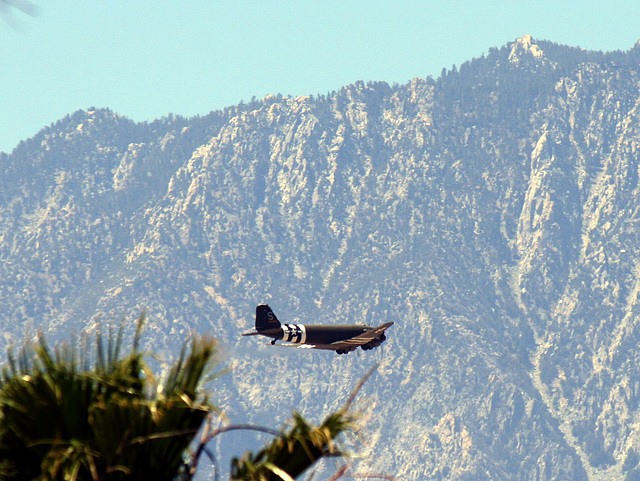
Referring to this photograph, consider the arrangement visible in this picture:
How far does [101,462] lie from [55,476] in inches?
29.4

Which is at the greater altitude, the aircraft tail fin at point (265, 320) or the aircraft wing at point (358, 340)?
the aircraft tail fin at point (265, 320)

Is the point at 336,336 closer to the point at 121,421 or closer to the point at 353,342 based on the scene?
the point at 353,342

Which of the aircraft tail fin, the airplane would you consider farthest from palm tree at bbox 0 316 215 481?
the aircraft tail fin

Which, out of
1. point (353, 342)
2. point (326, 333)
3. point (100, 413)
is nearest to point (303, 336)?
point (326, 333)

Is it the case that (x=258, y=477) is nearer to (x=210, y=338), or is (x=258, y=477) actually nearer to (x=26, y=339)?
(x=210, y=338)

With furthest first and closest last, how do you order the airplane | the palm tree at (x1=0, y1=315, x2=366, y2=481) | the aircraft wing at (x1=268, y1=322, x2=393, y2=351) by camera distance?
the airplane < the aircraft wing at (x1=268, y1=322, x2=393, y2=351) < the palm tree at (x1=0, y1=315, x2=366, y2=481)

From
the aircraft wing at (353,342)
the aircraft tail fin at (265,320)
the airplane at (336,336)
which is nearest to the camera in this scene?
the aircraft wing at (353,342)

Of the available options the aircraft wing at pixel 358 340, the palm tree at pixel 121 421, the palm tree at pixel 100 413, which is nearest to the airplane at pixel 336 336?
the aircraft wing at pixel 358 340

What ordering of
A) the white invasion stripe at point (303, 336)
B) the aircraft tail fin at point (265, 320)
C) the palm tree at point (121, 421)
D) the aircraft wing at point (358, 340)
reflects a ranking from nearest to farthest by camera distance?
the palm tree at point (121, 421) → the aircraft wing at point (358, 340) → the white invasion stripe at point (303, 336) → the aircraft tail fin at point (265, 320)

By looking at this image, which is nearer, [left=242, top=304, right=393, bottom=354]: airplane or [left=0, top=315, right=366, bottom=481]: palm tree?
[left=0, top=315, right=366, bottom=481]: palm tree

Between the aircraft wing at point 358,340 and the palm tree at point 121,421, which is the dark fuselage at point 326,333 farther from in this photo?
the palm tree at point 121,421

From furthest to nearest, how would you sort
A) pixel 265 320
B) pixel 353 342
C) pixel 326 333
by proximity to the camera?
pixel 265 320 < pixel 326 333 < pixel 353 342

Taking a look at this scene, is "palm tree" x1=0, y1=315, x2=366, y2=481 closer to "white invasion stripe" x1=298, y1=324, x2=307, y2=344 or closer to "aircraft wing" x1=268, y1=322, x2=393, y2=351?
"aircraft wing" x1=268, y1=322, x2=393, y2=351

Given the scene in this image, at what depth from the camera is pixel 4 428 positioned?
19.4 m
